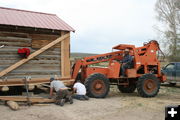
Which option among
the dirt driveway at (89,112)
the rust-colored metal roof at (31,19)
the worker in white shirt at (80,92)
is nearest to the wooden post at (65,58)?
the rust-colored metal roof at (31,19)

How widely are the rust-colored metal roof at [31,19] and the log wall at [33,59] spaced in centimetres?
44

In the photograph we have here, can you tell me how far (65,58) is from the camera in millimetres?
11031

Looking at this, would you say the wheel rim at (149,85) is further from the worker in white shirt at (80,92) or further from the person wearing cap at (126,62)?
the worker in white shirt at (80,92)

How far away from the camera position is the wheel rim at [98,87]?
10.9m

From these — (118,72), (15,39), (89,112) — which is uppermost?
(15,39)

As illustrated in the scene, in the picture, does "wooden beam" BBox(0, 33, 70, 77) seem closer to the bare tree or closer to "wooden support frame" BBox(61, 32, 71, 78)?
"wooden support frame" BBox(61, 32, 71, 78)

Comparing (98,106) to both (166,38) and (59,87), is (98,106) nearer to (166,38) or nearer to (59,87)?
(59,87)

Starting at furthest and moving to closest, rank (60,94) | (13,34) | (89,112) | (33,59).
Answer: (33,59) → (13,34) → (60,94) → (89,112)

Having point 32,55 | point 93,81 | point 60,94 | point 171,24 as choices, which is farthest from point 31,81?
point 171,24

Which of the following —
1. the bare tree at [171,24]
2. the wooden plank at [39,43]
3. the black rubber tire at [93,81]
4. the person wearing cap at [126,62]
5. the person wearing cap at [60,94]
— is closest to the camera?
the person wearing cap at [60,94]

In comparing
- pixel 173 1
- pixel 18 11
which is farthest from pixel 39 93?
pixel 173 1

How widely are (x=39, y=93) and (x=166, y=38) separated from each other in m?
23.1

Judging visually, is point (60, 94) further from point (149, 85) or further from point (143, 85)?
point (149, 85)

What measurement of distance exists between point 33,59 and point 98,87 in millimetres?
3153
